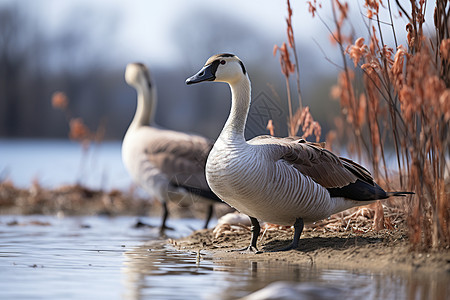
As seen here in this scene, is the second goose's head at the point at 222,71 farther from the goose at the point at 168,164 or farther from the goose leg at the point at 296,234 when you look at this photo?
the goose at the point at 168,164

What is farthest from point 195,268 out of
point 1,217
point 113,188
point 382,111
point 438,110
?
point 113,188

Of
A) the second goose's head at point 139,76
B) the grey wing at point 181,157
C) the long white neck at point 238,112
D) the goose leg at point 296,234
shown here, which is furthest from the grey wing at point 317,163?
the second goose's head at point 139,76

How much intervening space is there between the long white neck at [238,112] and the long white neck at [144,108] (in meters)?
4.49

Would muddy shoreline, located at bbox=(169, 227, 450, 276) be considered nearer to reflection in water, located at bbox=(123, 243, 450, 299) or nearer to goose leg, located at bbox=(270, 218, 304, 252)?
goose leg, located at bbox=(270, 218, 304, 252)

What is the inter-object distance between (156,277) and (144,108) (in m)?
6.18

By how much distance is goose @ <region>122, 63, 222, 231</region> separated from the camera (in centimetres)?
978

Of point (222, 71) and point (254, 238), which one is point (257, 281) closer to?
point (254, 238)

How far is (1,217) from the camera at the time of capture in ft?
34.5

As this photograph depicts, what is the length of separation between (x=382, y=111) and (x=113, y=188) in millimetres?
7441

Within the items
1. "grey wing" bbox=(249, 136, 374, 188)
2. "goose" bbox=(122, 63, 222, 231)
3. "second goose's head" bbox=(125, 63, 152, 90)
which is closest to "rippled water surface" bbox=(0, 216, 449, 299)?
"grey wing" bbox=(249, 136, 374, 188)

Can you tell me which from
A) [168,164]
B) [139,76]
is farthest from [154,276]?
[139,76]

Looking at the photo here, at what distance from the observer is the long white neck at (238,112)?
6.33 m

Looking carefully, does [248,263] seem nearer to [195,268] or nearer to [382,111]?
[195,268]

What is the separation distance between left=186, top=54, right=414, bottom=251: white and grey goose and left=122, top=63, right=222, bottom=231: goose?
297 cm
